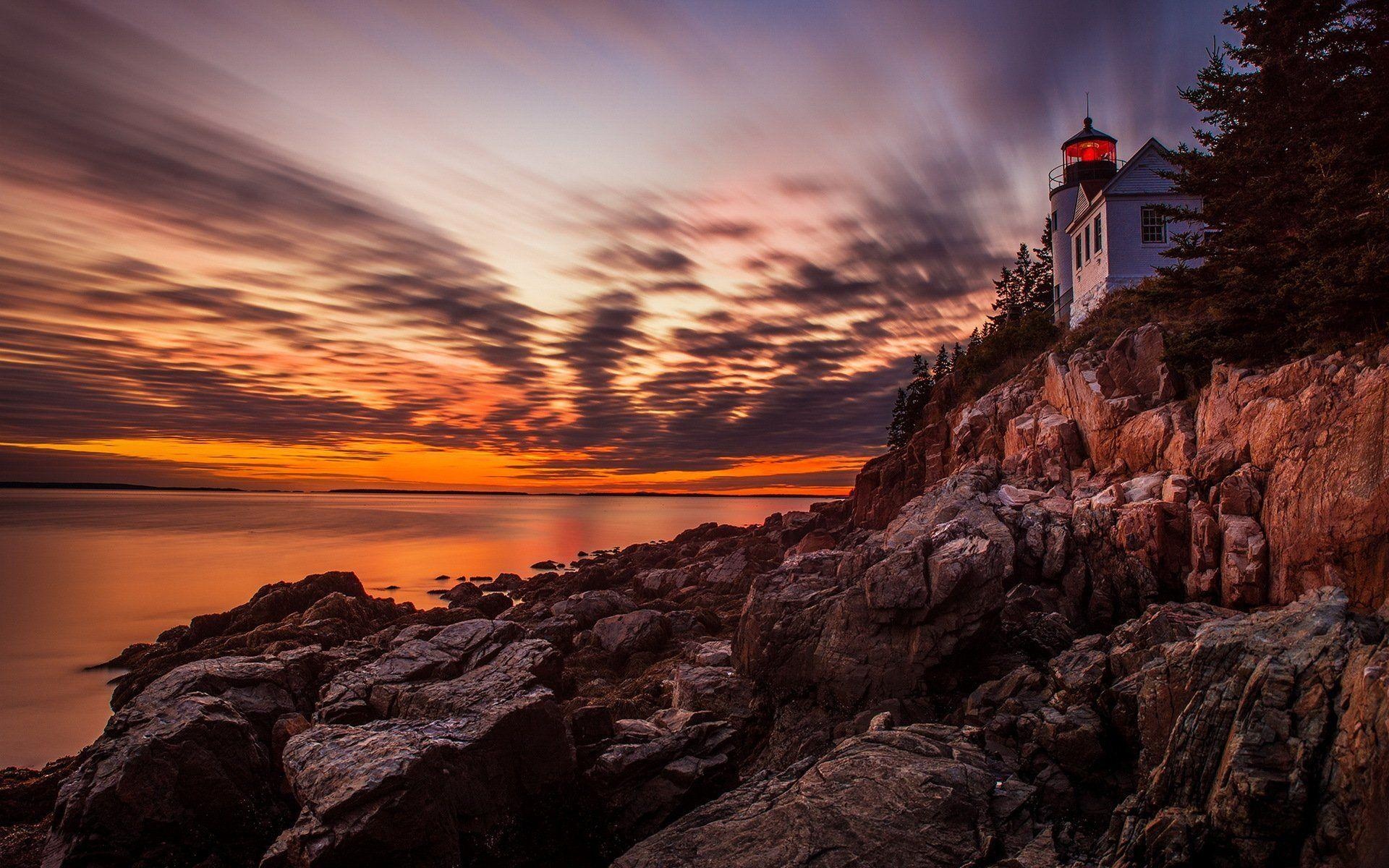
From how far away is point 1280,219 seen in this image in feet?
69.2

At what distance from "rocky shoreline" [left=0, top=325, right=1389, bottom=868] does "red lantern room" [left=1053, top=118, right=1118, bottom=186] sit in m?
27.5

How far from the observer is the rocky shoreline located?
7.98 m

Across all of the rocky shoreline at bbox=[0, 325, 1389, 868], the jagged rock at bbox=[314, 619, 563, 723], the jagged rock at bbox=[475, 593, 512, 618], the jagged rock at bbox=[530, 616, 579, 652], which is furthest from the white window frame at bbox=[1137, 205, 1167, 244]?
the jagged rock at bbox=[475, 593, 512, 618]

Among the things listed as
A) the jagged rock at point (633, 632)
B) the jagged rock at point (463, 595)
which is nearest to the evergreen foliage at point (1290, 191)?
the jagged rock at point (633, 632)

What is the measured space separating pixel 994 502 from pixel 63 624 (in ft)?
140

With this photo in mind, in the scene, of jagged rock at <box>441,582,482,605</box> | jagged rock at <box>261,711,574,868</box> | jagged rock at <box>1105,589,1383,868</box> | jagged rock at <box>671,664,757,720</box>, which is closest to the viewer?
jagged rock at <box>1105,589,1383,868</box>

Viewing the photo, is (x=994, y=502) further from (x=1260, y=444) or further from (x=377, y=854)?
(x=377, y=854)

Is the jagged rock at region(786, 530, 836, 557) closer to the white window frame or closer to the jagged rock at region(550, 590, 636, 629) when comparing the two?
the jagged rock at region(550, 590, 636, 629)

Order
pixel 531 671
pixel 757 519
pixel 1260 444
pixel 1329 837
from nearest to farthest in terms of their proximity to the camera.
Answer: pixel 1329 837 < pixel 531 671 < pixel 1260 444 < pixel 757 519

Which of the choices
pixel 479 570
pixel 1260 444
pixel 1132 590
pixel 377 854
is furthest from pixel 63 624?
pixel 1260 444

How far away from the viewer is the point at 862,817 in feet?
28.3

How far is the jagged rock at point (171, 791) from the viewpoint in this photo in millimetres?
9383

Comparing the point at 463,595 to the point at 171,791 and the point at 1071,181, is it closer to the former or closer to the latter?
the point at 171,791

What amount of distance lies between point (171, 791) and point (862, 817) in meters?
9.73
